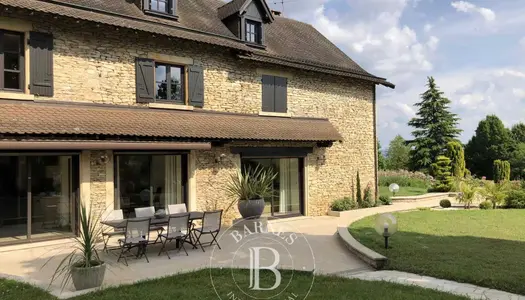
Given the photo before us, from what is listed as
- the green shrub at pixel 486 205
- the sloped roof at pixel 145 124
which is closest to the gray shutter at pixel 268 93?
the sloped roof at pixel 145 124

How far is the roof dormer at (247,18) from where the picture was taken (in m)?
15.8

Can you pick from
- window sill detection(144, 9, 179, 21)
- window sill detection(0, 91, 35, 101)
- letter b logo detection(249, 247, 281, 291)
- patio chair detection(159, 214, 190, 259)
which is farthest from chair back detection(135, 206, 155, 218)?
window sill detection(144, 9, 179, 21)

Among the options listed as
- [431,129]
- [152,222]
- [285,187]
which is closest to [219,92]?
[285,187]

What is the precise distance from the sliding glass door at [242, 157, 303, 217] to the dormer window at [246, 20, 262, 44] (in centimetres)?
513

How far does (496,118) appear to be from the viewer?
41.8 m

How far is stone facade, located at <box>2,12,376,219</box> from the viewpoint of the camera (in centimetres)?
1144

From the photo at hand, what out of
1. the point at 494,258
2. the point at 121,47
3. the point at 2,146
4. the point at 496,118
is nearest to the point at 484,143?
the point at 496,118

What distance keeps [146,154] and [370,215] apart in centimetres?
906

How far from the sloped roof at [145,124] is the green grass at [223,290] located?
4.54m

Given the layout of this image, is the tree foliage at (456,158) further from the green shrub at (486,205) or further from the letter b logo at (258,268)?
the letter b logo at (258,268)

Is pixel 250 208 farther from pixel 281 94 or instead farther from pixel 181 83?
pixel 281 94

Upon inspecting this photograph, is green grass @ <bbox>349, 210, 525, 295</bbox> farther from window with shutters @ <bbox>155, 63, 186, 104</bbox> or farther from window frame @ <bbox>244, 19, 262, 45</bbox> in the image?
window frame @ <bbox>244, 19, 262, 45</bbox>

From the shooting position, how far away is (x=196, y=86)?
13680mm

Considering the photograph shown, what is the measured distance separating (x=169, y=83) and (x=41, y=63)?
3.96 m
